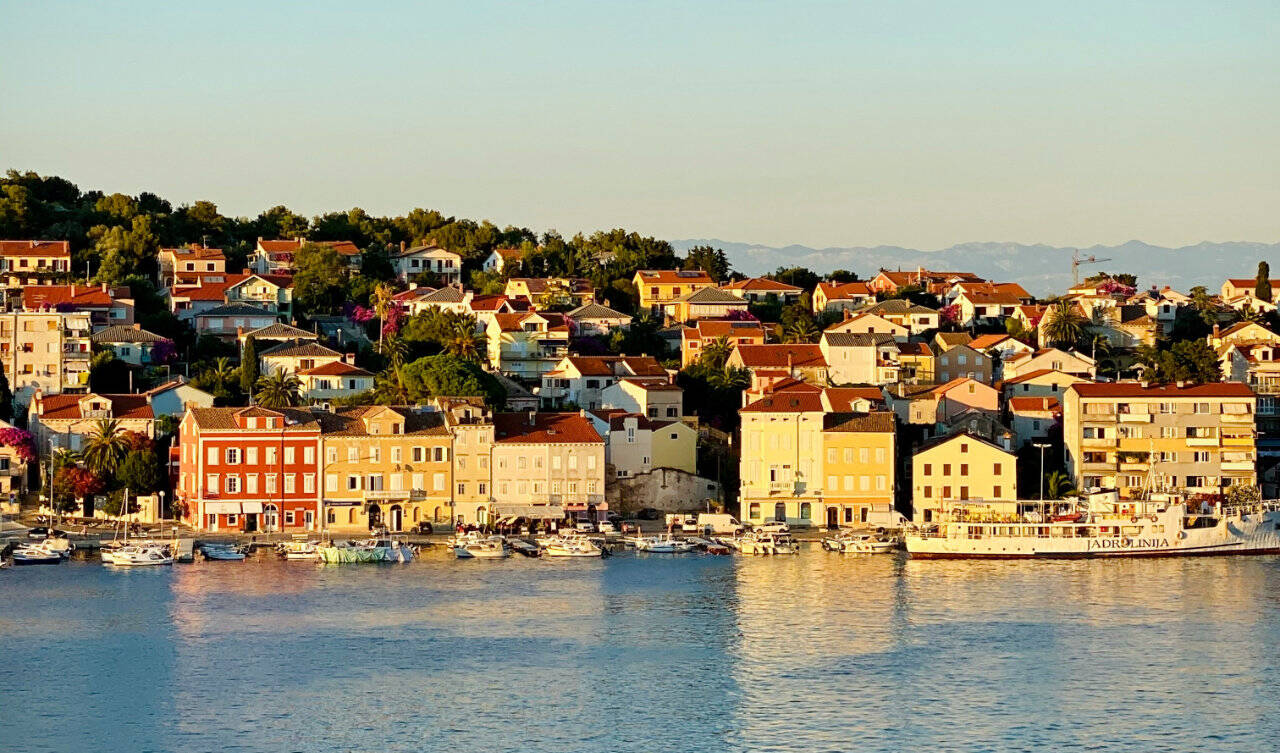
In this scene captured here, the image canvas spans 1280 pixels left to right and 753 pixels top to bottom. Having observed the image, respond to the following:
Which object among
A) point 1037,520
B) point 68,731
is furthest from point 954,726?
point 1037,520

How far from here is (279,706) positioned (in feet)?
145

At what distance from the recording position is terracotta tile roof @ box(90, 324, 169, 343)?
88.0 m

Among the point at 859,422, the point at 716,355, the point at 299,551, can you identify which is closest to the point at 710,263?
the point at 716,355

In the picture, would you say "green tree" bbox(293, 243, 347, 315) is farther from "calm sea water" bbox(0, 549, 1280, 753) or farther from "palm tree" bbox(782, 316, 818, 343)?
"calm sea water" bbox(0, 549, 1280, 753)

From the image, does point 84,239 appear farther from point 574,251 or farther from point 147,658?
point 147,658

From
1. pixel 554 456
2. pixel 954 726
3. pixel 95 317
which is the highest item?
pixel 95 317

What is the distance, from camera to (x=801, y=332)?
320 feet

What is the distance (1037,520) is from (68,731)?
38.4m

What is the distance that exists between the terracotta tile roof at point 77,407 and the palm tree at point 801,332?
33222 millimetres

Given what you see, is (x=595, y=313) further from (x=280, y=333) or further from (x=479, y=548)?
(x=479, y=548)

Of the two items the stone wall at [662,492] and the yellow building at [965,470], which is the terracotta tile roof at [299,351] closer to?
the stone wall at [662,492]

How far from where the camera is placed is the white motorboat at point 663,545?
229ft

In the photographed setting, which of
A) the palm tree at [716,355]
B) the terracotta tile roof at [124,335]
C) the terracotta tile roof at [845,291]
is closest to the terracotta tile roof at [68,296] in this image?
the terracotta tile roof at [124,335]

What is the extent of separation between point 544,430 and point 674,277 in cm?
3892
